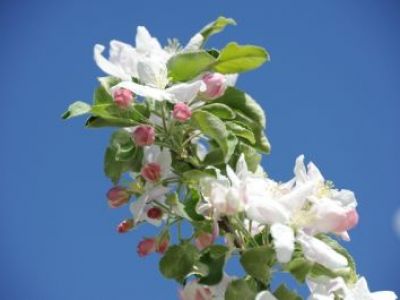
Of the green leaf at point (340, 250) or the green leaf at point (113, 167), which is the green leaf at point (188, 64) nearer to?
the green leaf at point (113, 167)

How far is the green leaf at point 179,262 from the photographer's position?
74.0 inches

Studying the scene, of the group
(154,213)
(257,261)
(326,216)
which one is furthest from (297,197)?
(154,213)

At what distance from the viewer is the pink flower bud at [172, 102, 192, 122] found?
6.12ft

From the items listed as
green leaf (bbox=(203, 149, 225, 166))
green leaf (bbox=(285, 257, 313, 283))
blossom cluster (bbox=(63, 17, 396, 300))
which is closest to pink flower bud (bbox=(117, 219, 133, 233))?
blossom cluster (bbox=(63, 17, 396, 300))

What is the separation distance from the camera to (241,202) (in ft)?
5.80

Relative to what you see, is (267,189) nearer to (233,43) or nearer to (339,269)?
(339,269)

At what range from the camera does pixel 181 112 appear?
1.87m

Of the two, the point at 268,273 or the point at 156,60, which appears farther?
the point at 156,60

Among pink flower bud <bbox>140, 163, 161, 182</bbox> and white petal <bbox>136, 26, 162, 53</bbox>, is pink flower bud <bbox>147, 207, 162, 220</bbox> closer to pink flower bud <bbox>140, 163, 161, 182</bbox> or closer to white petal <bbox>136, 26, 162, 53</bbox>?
pink flower bud <bbox>140, 163, 161, 182</bbox>

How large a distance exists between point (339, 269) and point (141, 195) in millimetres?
555

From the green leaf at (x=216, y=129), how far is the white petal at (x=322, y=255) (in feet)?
1.00

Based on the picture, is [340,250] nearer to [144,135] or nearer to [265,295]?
[265,295]

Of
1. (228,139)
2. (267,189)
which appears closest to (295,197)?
(267,189)

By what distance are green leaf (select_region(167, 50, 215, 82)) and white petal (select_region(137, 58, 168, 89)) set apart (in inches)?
1.6
